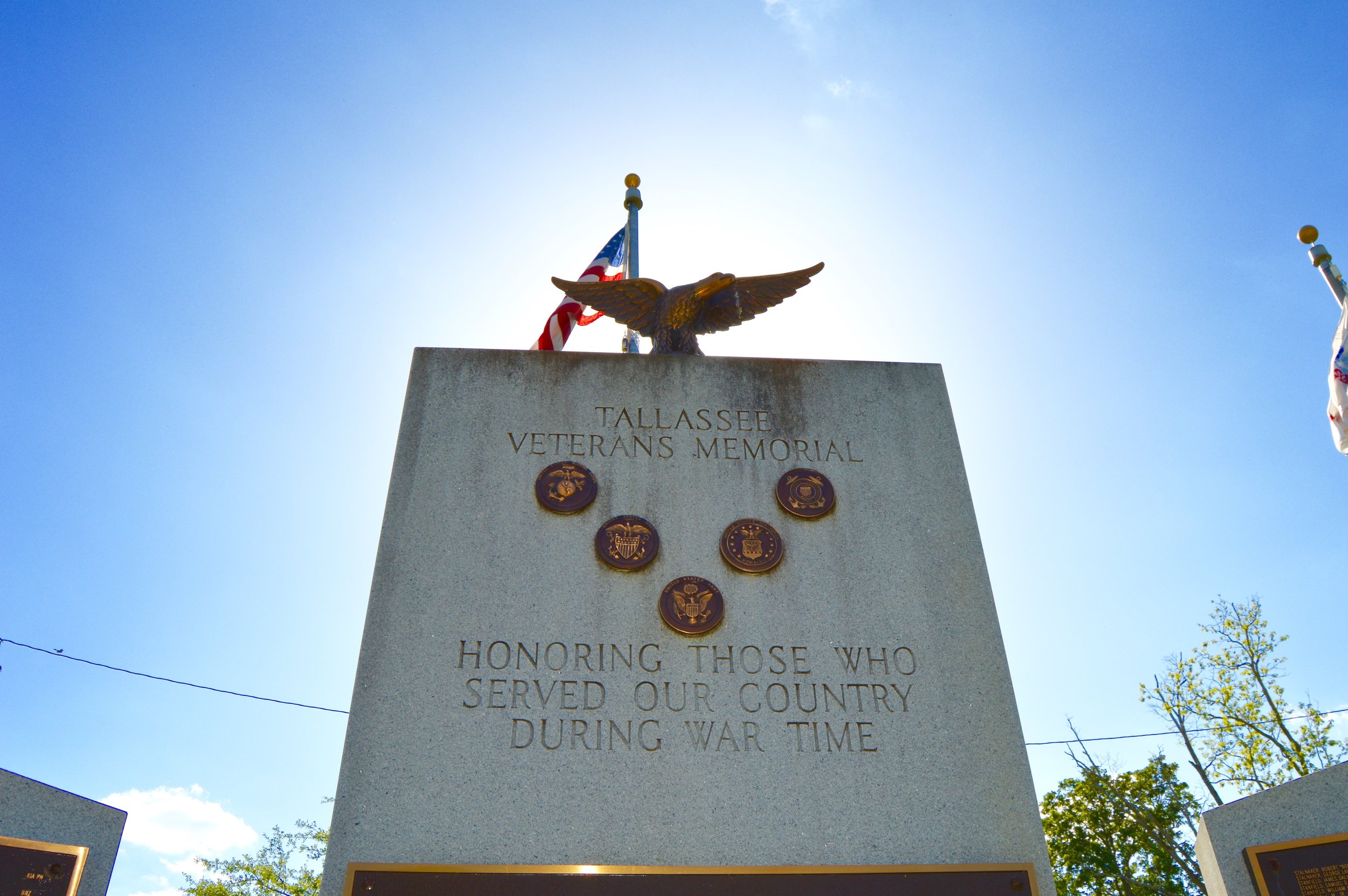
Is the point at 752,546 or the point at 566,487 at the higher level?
the point at 566,487

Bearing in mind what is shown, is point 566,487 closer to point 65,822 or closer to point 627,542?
point 627,542

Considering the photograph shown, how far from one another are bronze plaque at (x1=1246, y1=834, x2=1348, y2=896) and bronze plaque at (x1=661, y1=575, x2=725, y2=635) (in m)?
2.90

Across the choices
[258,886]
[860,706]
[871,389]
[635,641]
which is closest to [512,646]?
[635,641]

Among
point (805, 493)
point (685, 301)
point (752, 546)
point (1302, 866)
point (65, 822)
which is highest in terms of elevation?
point (685, 301)

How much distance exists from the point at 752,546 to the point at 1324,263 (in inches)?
282

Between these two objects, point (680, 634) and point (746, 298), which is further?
point (746, 298)

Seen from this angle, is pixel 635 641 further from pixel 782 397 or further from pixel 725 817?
pixel 782 397

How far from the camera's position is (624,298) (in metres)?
6.74

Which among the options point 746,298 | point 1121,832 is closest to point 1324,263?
point 746,298

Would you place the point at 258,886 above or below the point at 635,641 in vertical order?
above

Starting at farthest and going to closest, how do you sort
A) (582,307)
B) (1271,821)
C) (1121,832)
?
(1121,832) < (582,307) < (1271,821)

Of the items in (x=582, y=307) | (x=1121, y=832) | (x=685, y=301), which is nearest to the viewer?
(x=685, y=301)

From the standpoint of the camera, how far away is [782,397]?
6113 millimetres

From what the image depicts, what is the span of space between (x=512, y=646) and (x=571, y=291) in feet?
9.74
